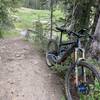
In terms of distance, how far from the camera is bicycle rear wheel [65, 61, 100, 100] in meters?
4.12

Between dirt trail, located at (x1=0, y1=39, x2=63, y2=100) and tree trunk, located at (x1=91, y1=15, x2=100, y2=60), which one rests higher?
tree trunk, located at (x1=91, y1=15, x2=100, y2=60)

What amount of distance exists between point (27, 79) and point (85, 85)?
1365 mm

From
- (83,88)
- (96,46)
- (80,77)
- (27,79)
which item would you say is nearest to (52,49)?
(27,79)

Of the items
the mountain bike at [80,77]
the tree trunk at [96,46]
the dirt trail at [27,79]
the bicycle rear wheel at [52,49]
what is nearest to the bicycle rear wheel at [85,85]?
the mountain bike at [80,77]

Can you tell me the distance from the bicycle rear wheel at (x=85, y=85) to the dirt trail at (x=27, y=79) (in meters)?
0.24

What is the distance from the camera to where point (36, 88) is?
4832 millimetres

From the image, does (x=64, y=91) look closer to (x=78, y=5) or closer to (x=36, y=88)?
(x=36, y=88)

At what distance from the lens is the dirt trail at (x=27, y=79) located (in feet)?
15.2

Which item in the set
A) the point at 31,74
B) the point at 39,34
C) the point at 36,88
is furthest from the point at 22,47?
the point at 36,88

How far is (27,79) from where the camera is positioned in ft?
16.9

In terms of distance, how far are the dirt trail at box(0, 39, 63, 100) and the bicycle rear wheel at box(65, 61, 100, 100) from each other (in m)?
0.24

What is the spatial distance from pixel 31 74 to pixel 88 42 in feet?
4.36

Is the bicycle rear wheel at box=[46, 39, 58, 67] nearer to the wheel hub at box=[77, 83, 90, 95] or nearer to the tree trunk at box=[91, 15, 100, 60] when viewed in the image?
the tree trunk at box=[91, 15, 100, 60]

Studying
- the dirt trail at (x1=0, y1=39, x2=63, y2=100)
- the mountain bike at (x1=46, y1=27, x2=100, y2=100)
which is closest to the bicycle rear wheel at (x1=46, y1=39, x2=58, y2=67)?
the dirt trail at (x1=0, y1=39, x2=63, y2=100)
